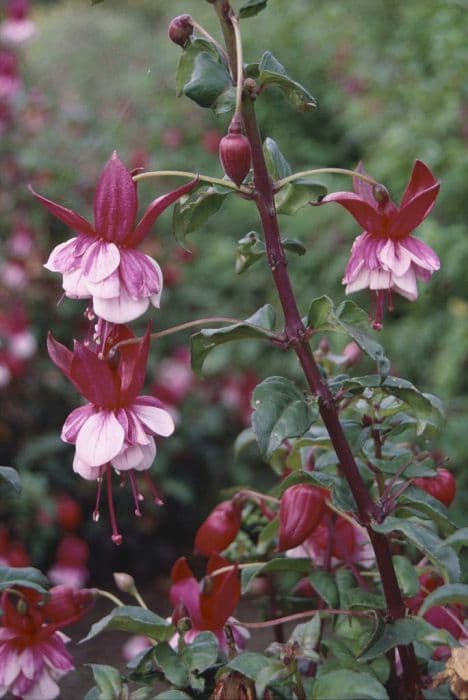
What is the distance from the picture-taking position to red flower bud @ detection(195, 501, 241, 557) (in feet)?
2.88

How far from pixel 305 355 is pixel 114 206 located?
0.57 feet

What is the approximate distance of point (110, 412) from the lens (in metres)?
0.69

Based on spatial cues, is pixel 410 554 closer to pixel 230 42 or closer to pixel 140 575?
pixel 230 42

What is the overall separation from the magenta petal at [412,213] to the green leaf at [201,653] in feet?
1.05

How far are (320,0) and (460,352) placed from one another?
259 cm

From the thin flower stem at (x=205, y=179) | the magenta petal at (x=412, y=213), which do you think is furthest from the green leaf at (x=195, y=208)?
the magenta petal at (x=412, y=213)

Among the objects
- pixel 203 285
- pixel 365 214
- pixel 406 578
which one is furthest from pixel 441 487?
pixel 203 285

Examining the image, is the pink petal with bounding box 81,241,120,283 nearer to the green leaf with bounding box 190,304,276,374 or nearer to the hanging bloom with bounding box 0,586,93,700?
the green leaf with bounding box 190,304,276,374

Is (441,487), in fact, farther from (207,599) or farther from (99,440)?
(99,440)

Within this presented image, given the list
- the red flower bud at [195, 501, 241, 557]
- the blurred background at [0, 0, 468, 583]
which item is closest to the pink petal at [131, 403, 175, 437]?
the red flower bud at [195, 501, 241, 557]

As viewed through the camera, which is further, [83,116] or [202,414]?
[83,116]

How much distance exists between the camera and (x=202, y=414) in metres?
2.46

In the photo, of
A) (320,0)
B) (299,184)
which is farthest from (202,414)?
(320,0)

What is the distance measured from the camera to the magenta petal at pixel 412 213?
2.25ft
